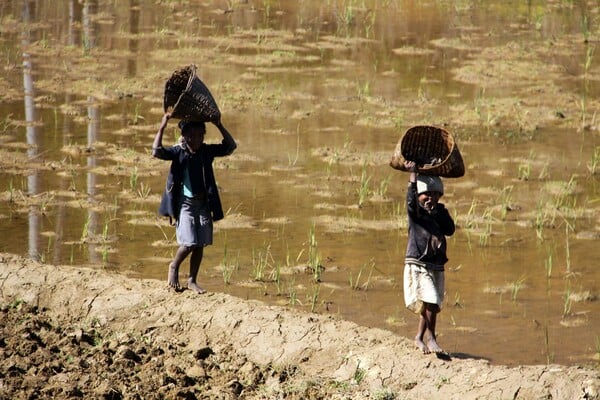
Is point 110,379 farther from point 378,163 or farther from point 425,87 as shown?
point 425,87

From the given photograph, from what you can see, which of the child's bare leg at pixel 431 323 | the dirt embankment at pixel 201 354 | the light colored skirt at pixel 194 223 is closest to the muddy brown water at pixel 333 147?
the child's bare leg at pixel 431 323

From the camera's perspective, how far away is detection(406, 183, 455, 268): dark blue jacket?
5.42 metres

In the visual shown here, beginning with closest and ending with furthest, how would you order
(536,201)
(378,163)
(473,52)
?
(536,201), (378,163), (473,52)

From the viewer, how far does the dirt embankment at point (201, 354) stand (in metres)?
5.27

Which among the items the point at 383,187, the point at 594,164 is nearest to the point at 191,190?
the point at 383,187

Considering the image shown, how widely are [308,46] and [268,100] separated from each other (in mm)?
2760

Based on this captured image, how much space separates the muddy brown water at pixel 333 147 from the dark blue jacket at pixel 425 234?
1086 mm

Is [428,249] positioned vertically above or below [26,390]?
above

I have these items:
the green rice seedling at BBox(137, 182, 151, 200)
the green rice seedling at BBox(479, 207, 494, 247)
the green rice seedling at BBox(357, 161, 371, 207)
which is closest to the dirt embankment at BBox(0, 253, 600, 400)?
the green rice seedling at BBox(479, 207, 494, 247)

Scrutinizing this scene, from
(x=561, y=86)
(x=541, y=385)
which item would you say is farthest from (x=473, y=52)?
(x=541, y=385)

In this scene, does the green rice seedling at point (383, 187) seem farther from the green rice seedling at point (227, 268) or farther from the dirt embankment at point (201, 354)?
the dirt embankment at point (201, 354)

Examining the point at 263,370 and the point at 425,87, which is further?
the point at 425,87

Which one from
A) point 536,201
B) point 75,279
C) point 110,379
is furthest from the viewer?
point 536,201

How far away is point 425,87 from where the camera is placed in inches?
500
